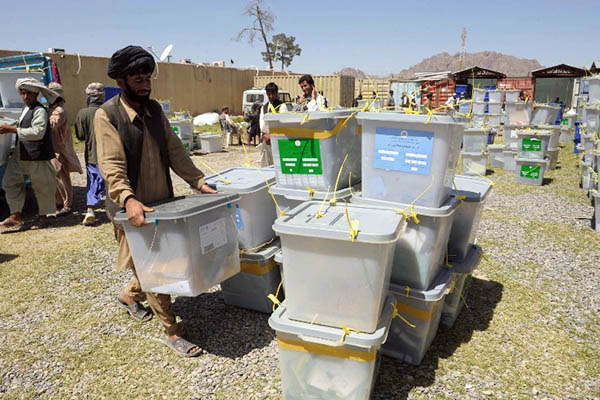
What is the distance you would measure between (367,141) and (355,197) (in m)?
0.38

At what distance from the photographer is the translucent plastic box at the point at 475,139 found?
8.91m

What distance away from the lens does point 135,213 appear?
2342mm

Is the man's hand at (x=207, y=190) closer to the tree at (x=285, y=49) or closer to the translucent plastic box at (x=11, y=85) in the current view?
the translucent plastic box at (x=11, y=85)

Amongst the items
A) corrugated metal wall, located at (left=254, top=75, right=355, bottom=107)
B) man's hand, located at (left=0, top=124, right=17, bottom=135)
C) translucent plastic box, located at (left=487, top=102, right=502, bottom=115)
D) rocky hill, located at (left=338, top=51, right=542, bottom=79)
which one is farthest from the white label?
rocky hill, located at (left=338, top=51, right=542, bottom=79)

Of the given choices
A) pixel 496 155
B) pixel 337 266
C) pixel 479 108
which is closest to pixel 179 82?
pixel 479 108

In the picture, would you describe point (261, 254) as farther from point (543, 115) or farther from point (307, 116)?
point (543, 115)

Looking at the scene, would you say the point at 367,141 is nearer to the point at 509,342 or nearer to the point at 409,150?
the point at 409,150

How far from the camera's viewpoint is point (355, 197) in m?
2.66

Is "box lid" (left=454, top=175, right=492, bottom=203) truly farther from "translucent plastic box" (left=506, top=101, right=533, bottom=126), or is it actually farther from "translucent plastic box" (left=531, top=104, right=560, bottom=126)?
"translucent plastic box" (left=531, top=104, right=560, bottom=126)

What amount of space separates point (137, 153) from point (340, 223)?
1445 millimetres

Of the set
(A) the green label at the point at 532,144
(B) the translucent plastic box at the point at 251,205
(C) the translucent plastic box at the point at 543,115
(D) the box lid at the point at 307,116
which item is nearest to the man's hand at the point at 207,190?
(B) the translucent plastic box at the point at 251,205

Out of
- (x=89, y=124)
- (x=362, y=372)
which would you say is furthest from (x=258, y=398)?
(x=89, y=124)

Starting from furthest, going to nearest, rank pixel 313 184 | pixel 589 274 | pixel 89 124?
pixel 89 124 → pixel 589 274 → pixel 313 184

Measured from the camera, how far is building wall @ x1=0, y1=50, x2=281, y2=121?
48.5 feet
